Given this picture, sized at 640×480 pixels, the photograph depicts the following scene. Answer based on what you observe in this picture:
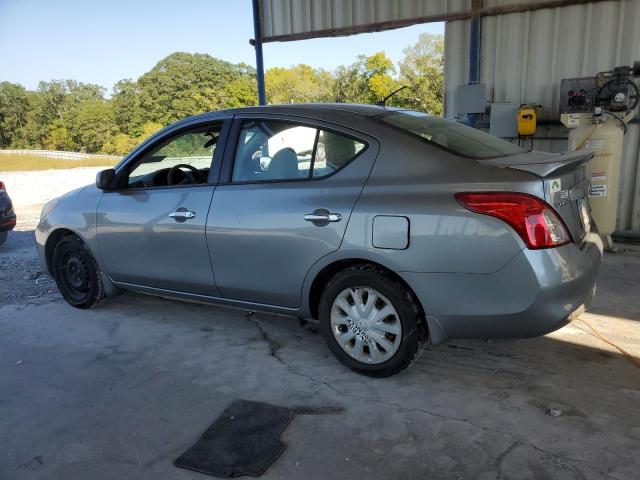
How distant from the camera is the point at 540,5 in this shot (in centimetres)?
666

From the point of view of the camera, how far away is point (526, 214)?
2.47m

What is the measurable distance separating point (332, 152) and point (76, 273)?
2829 mm

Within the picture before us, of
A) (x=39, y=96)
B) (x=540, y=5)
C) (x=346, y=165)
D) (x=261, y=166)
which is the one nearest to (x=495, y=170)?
(x=346, y=165)

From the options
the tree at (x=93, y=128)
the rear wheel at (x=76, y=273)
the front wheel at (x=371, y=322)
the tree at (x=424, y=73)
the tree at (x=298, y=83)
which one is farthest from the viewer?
the tree at (x=298, y=83)

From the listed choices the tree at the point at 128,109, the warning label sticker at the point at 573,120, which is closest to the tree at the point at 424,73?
the tree at the point at 128,109

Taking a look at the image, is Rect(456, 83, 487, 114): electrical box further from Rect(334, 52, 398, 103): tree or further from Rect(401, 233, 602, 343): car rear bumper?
Rect(334, 52, 398, 103): tree

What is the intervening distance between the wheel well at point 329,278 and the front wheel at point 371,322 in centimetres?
2

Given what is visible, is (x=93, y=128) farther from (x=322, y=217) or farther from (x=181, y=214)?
(x=322, y=217)

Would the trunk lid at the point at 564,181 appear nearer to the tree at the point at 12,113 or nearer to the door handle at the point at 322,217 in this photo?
the door handle at the point at 322,217

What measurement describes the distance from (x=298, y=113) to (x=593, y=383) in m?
2.46

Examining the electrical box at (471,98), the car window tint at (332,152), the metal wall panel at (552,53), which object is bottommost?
the car window tint at (332,152)

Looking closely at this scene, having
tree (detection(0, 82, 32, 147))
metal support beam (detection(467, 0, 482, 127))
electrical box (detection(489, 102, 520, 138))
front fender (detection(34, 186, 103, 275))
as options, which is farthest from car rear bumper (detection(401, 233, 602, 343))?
tree (detection(0, 82, 32, 147))

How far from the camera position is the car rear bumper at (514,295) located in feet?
8.18

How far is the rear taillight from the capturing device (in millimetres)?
2471
